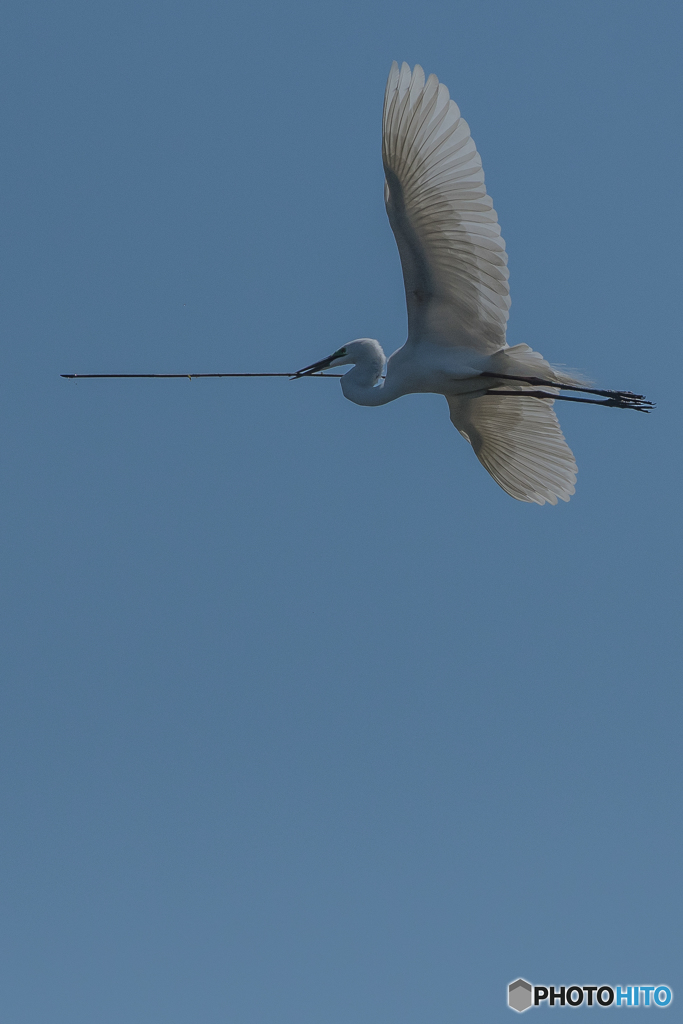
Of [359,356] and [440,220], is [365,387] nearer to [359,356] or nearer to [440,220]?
[359,356]

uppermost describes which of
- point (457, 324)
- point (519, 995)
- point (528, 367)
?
point (457, 324)

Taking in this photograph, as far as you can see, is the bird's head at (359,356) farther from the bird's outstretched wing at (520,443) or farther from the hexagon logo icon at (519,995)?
the hexagon logo icon at (519,995)

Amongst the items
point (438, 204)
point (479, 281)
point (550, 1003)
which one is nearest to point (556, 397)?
point (479, 281)

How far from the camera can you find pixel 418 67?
25.7 ft

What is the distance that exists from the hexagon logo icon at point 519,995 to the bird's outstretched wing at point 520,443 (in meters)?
7.46

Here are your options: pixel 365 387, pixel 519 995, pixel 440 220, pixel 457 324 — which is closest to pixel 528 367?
pixel 457 324

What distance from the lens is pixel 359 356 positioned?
961 cm

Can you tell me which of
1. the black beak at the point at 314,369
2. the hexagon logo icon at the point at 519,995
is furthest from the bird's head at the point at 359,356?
the hexagon logo icon at the point at 519,995

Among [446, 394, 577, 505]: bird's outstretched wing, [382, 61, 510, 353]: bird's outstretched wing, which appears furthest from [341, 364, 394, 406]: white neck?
[446, 394, 577, 505]: bird's outstretched wing

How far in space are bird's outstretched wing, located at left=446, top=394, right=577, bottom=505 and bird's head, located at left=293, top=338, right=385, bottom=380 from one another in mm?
780

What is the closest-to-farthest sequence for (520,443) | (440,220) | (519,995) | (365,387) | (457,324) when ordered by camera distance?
1. (440,220)
2. (457,324)
3. (365,387)
4. (520,443)
5. (519,995)

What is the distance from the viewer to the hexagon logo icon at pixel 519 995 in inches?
600

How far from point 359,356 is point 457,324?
2.97 ft

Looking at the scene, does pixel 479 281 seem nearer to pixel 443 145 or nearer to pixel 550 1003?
pixel 443 145
